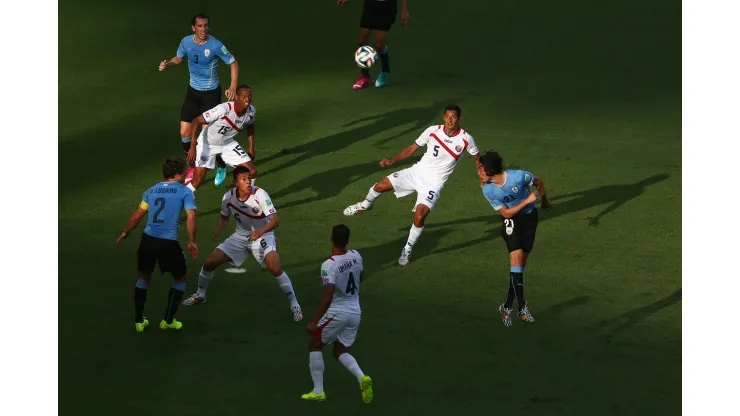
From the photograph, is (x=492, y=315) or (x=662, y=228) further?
(x=662, y=228)

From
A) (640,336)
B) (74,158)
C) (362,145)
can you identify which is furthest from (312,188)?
(640,336)

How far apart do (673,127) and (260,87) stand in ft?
25.1

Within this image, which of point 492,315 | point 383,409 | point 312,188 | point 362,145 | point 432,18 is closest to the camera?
point 383,409

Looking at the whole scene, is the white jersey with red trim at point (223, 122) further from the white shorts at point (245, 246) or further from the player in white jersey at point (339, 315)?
the player in white jersey at point (339, 315)

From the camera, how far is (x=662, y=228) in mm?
20297

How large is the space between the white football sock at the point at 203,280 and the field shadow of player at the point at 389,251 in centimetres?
168

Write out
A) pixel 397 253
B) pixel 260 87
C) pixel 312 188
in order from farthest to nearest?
pixel 260 87 → pixel 312 188 → pixel 397 253

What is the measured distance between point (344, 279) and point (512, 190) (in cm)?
307

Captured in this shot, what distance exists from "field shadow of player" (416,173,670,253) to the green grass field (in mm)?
50

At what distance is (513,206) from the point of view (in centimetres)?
1695

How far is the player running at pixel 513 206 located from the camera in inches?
662

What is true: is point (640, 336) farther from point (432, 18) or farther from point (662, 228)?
point (432, 18)

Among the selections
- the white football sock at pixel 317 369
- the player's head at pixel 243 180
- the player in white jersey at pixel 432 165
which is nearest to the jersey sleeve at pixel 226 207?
the player's head at pixel 243 180

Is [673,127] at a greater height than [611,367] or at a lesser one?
greater
